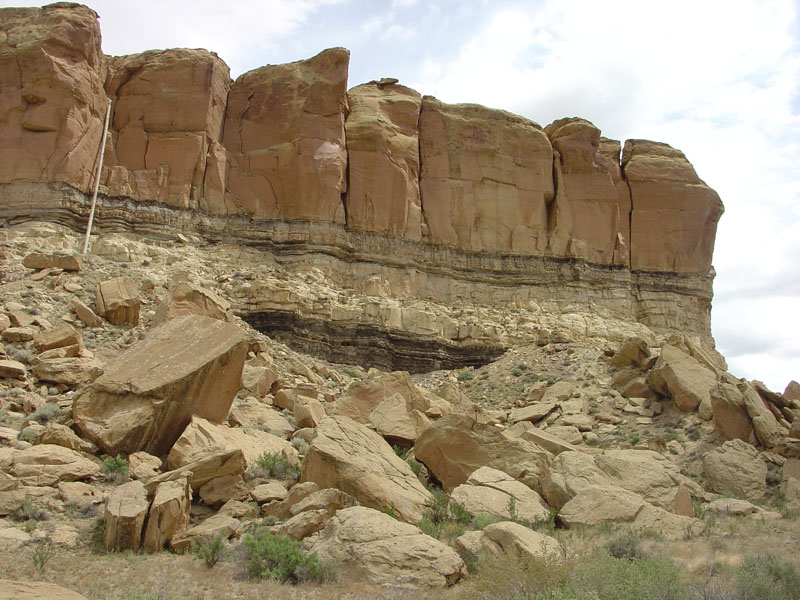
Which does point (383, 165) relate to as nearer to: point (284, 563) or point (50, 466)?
point (50, 466)

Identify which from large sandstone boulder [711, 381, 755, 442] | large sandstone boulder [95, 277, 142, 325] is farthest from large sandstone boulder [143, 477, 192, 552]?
large sandstone boulder [711, 381, 755, 442]

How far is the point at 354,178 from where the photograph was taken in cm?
2839

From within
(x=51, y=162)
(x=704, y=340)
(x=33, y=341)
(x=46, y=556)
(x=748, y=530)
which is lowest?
(x=46, y=556)

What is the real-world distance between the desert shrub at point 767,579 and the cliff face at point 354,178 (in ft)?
62.6

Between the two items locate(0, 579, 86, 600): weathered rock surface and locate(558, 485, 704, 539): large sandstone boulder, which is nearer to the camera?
locate(0, 579, 86, 600): weathered rock surface

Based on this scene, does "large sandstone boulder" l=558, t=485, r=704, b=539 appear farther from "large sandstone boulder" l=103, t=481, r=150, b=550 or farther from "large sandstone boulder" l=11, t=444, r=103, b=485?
"large sandstone boulder" l=11, t=444, r=103, b=485

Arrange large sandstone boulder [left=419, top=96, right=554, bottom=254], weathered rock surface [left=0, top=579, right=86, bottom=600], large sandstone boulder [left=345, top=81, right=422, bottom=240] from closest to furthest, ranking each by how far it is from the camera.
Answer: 1. weathered rock surface [left=0, top=579, right=86, bottom=600]
2. large sandstone boulder [left=345, top=81, right=422, bottom=240]
3. large sandstone boulder [left=419, top=96, right=554, bottom=254]

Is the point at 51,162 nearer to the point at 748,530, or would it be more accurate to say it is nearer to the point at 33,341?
the point at 33,341

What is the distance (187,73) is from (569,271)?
1970 cm

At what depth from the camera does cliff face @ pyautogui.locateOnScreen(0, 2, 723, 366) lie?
24.2 metres

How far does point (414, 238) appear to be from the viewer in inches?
1160

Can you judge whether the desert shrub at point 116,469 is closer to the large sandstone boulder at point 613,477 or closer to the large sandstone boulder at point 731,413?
the large sandstone boulder at point 613,477

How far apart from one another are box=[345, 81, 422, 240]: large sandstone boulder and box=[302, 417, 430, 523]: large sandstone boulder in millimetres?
19073

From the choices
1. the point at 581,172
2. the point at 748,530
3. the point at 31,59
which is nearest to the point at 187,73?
Answer: the point at 31,59
